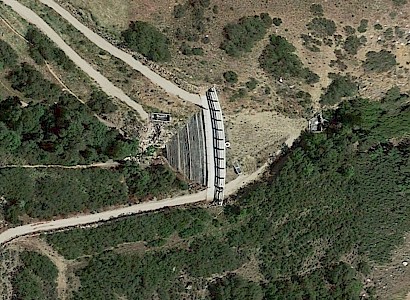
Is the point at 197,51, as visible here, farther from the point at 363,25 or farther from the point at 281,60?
the point at 363,25

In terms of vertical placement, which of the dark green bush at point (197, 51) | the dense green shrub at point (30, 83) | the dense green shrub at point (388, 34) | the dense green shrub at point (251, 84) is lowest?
the dense green shrub at point (30, 83)

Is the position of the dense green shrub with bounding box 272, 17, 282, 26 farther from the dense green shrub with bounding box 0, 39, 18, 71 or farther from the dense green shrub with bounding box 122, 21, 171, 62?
the dense green shrub with bounding box 0, 39, 18, 71

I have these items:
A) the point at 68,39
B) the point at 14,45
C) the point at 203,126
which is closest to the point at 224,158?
the point at 203,126

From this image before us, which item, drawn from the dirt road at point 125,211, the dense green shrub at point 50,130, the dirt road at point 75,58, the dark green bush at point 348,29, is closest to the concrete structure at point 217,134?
the dirt road at point 125,211

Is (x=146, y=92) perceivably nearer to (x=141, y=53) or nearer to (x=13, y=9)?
(x=141, y=53)

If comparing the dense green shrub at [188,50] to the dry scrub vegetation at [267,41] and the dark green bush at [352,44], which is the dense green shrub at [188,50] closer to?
the dry scrub vegetation at [267,41]

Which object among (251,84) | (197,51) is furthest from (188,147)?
(197,51)
